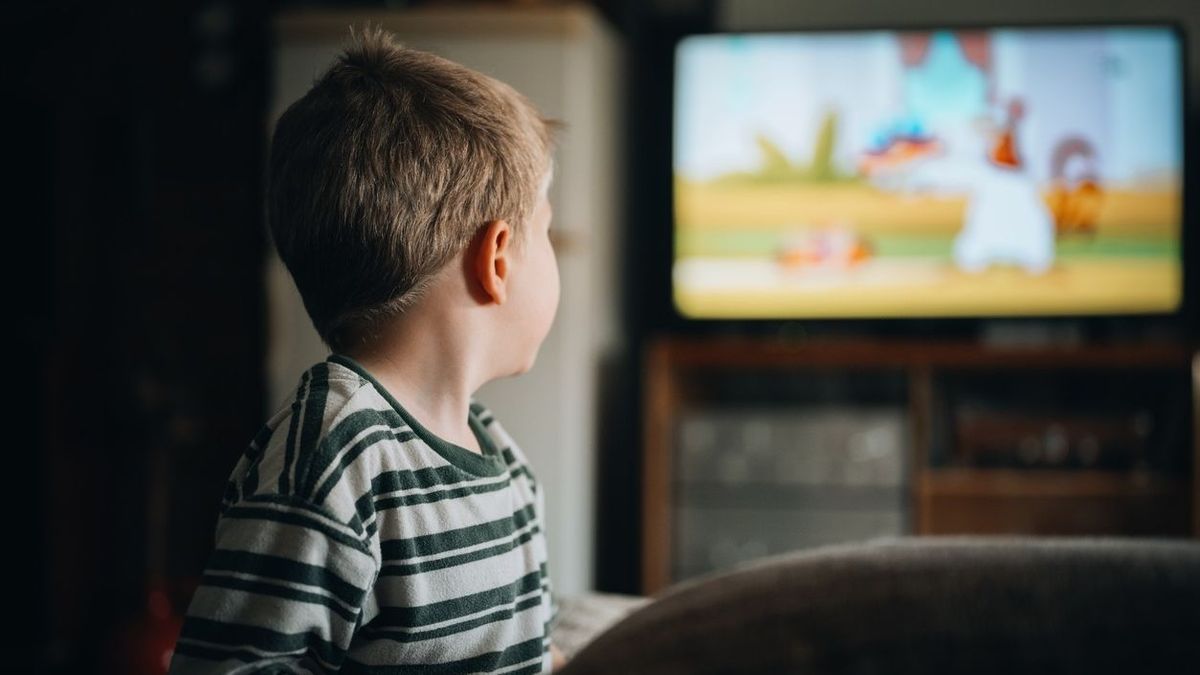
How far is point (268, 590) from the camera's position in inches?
25.6

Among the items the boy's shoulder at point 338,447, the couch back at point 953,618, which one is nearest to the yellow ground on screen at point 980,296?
the boy's shoulder at point 338,447

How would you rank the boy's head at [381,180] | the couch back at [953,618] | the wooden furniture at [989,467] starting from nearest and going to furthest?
the couch back at [953,618] < the boy's head at [381,180] < the wooden furniture at [989,467]

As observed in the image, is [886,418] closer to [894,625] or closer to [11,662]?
[11,662]

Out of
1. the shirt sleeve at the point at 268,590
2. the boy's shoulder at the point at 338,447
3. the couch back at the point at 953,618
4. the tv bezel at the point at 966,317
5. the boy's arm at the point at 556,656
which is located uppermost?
the tv bezel at the point at 966,317

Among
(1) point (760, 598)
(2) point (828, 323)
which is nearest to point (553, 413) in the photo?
(2) point (828, 323)

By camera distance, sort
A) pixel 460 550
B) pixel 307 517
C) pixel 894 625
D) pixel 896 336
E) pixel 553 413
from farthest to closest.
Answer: pixel 896 336 → pixel 553 413 → pixel 460 550 → pixel 307 517 → pixel 894 625

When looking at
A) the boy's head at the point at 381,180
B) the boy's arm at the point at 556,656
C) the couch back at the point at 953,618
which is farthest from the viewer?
the boy's arm at the point at 556,656

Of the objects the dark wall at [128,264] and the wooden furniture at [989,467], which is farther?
the dark wall at [128,264]

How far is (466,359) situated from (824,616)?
461 millimetres

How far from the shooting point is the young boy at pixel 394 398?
662mm

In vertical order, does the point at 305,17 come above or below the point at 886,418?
above

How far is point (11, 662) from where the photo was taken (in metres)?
2.75

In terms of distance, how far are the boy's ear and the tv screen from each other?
6.27 feet

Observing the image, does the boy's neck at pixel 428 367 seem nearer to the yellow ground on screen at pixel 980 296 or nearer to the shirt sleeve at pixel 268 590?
the shirt sleeve at pixel 268 590
